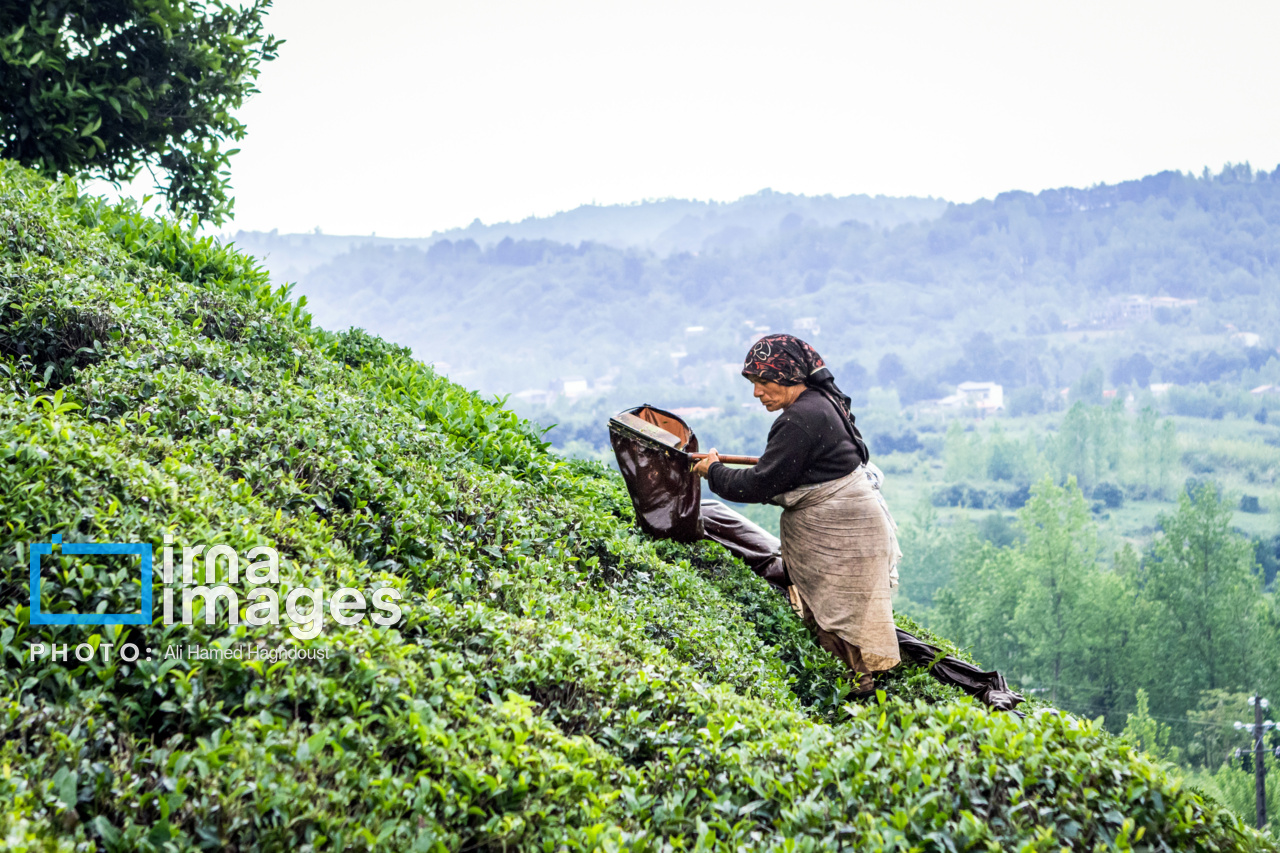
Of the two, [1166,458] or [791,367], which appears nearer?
[791,367]

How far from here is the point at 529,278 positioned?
154 meters

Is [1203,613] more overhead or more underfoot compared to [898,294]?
more underfoot

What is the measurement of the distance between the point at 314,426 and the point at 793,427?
2.41 m

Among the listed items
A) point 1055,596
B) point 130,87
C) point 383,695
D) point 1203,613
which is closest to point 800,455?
point 383,695

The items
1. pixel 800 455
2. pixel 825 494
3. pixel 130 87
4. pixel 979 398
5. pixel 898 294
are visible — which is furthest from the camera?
pixel 898 294

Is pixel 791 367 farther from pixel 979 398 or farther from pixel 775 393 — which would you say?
pixel 979 398

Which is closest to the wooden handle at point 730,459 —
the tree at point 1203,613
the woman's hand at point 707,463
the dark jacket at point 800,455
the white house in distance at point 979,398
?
the woman's hand at point 707,463

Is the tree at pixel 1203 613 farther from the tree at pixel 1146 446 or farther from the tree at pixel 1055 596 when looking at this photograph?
the tree at pixel 1146 446

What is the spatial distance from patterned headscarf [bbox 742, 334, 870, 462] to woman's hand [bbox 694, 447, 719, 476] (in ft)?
1.64

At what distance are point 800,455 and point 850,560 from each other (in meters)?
0.68

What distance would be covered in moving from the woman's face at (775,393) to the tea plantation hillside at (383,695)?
1216mm

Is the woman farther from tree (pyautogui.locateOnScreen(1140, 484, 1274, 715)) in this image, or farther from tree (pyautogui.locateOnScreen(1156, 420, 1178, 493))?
tree (pyautogui.locateOnScreen(1156, 420, 1178, 493))

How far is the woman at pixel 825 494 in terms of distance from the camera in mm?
4402

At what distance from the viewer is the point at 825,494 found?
449 cm
